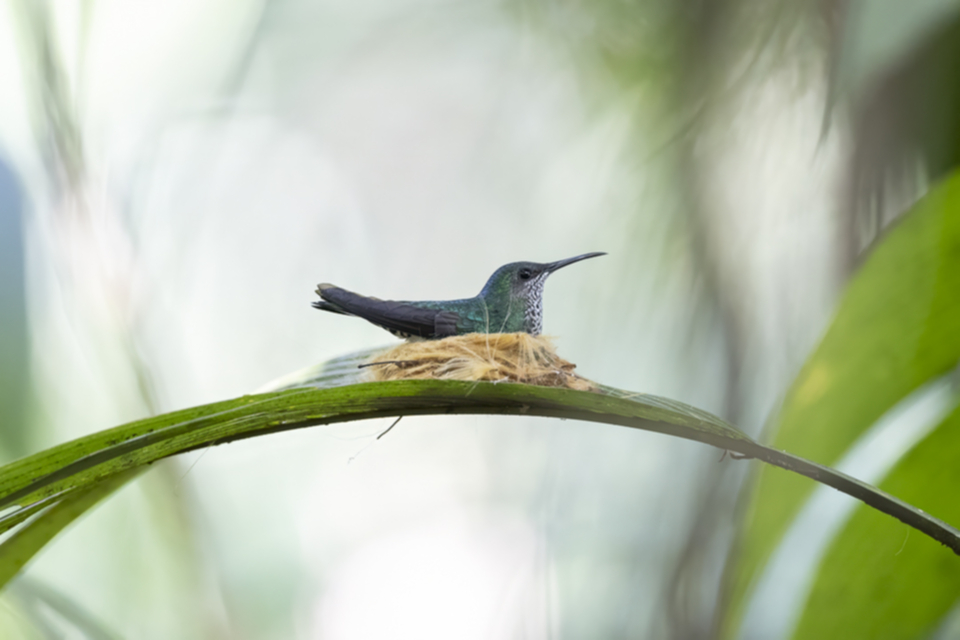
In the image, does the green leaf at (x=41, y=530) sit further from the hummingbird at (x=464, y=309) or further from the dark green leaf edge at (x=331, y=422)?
the hummingbird at (x=464, y=309)

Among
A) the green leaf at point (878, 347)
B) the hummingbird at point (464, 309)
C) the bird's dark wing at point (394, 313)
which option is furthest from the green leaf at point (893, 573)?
the bird's dark wing at point (394, 313)

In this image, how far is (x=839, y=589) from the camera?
1081 millimetres

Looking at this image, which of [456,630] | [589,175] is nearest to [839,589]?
[456,630]

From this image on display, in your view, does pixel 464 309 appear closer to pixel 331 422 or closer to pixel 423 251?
pixel 423 251

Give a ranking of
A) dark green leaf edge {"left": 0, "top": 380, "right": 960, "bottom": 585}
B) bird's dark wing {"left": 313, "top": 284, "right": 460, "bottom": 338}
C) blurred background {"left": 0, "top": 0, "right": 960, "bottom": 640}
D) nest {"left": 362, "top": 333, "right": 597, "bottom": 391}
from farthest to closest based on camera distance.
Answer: blurred background {"left": 0, "top": 0, "right": 960, "bottom": 640} → bird's dark wing {"left": 313, "top": 284, "right": 460, "bottom": 338} → nest {"left": 362, "top": 333, "right": 597, "bottom": 391} → dark green leaf edge {"left": 0, "top": 380, "right": 960, "bottom": 585}

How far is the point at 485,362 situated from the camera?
2.15 feet

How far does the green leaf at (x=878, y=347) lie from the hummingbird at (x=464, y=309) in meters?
0.60

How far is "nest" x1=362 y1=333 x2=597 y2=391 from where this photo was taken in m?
0.63

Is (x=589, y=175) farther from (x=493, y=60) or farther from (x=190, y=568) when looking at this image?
(x=190, y=568)

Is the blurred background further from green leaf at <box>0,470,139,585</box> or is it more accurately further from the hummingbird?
green leaf at <box>0,470,139,585</box>

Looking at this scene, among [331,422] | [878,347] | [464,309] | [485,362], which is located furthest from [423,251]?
[878,347]

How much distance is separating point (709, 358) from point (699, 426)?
2.58 feet

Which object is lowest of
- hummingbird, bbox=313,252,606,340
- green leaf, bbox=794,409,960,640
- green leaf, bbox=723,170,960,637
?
green leaf, bbox=794,409,960,640

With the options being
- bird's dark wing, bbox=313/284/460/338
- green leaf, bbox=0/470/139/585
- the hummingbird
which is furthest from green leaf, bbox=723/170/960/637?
green leaf, bbox=0/470/139/585
